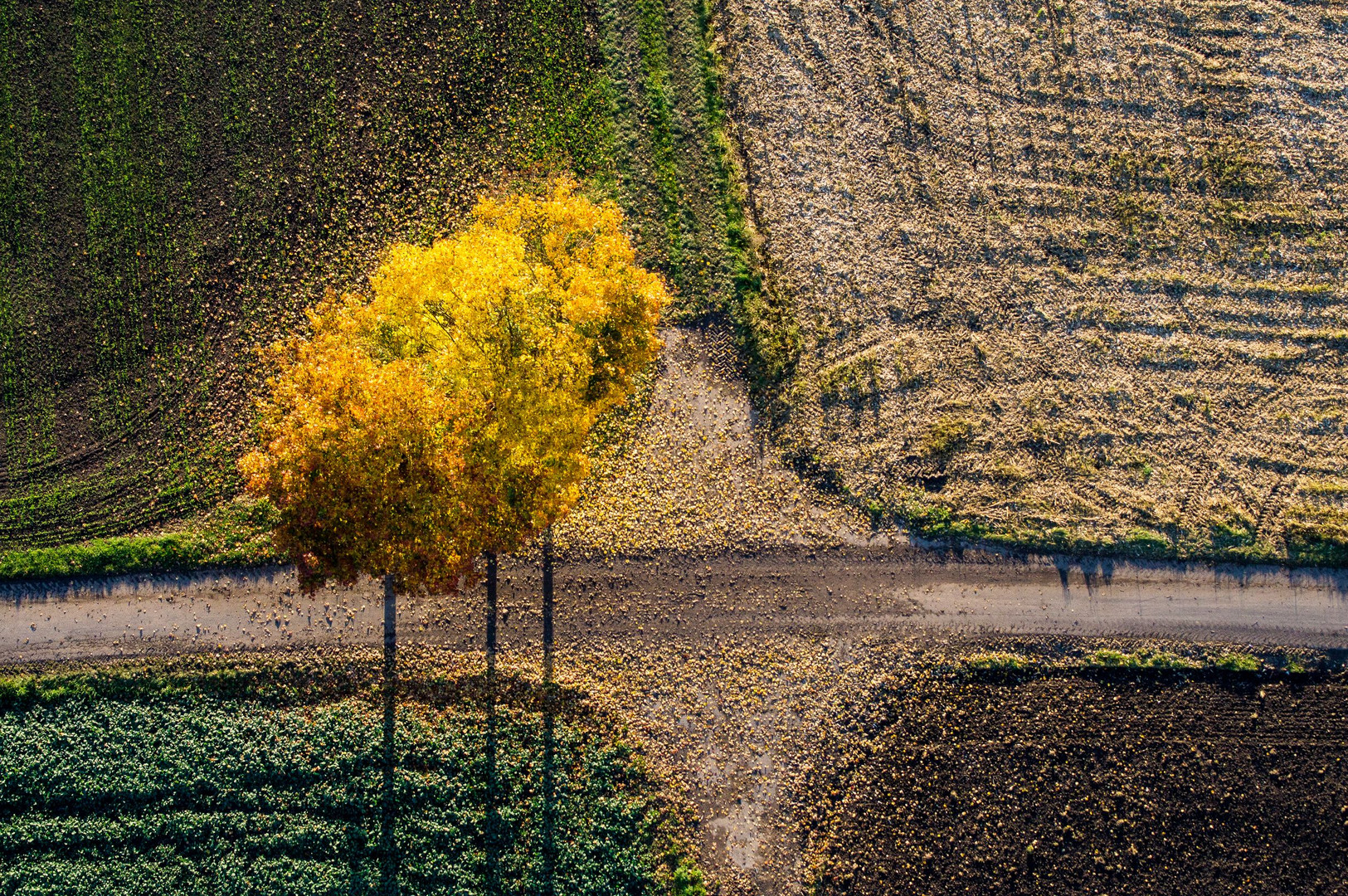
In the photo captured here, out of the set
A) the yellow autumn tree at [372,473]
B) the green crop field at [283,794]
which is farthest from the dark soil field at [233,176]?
the yellow autumn tree at [372,473]

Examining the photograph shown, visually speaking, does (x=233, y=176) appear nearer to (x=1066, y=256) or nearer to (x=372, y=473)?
(x=372, y=473)

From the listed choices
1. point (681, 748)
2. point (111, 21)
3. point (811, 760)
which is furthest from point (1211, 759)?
point (111, 21)

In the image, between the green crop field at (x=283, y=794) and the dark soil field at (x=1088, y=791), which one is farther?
the dark soil field at (x=1088, y=791)

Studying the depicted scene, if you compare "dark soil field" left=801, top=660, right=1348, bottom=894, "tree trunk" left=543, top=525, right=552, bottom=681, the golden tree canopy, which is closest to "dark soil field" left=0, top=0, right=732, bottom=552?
the golden tree canopy

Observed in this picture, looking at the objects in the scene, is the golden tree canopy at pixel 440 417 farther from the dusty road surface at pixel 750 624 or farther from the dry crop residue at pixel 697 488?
the dusty road surface at pixel 750 624

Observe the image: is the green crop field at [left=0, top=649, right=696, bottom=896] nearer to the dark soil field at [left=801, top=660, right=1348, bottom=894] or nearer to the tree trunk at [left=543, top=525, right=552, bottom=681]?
the tree trunk at [left=543, top=525, right=552, bottom=681]
